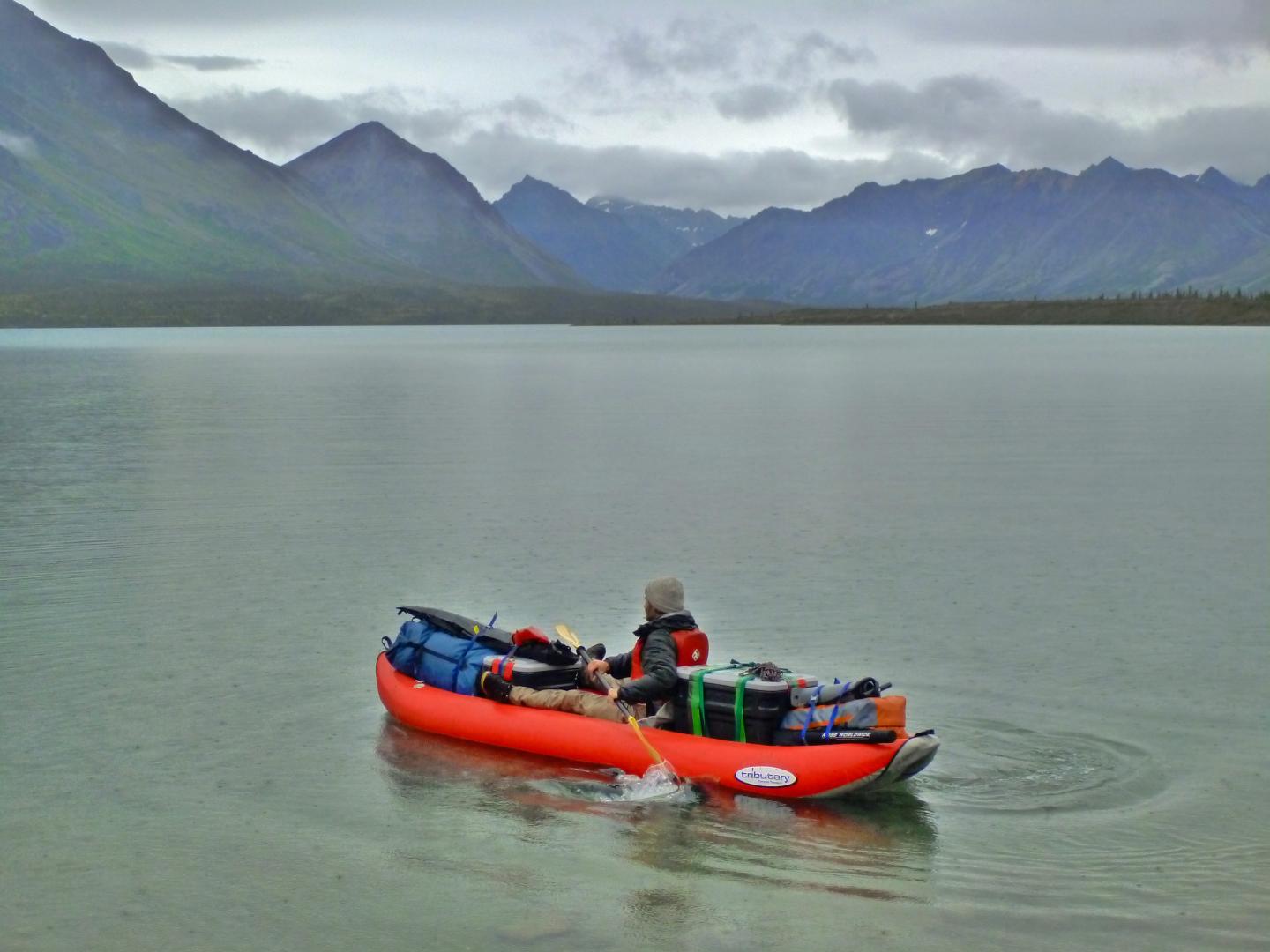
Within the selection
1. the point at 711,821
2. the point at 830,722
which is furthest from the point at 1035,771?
the point at 711,821

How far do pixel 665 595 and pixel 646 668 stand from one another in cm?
65

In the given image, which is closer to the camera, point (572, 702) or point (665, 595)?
point (665, 595)

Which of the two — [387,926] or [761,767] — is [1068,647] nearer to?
[761,767]

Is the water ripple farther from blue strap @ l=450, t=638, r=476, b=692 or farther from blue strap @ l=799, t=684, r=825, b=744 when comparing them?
blue strap @ l=450, t=638, r=476, b=692

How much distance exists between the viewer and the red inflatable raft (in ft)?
41.7

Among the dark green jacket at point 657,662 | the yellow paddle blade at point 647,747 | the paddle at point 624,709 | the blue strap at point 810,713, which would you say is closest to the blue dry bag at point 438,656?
the paddle at point 624,709

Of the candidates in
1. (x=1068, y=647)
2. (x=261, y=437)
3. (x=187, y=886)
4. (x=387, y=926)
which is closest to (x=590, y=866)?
(x=387, y=926)

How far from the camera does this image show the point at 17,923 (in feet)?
35.0

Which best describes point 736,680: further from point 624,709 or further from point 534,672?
point 534,672

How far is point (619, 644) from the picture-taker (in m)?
18.1

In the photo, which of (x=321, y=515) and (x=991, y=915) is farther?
(x=321, y=515)

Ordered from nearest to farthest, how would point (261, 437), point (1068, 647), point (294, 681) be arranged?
point (294, 681)
point (1068, 647)
point (261, 437)

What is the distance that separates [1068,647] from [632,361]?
94271 mm

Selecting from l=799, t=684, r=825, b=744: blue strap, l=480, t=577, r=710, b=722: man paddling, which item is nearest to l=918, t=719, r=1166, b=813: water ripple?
l=799, t=684, r=825, b=744: blue strap
